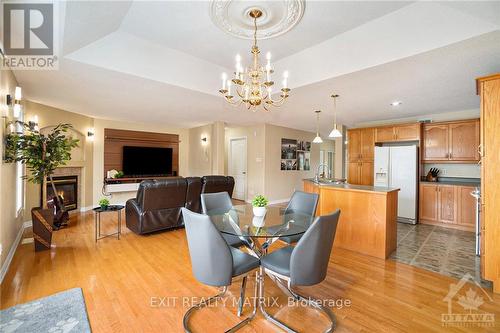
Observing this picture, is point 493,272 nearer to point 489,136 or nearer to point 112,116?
point 489,136

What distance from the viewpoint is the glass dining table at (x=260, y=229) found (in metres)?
1.83

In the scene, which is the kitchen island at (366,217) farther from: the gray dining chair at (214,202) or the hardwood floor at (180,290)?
the gray dining chair at (214,202)

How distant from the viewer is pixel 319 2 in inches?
86.7

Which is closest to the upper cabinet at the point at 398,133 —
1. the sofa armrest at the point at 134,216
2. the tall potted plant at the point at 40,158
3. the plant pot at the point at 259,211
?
the plant pot at the point at 259,211

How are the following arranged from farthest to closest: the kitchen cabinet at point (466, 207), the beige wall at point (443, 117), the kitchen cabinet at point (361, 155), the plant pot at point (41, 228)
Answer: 1. the kitchen cabinet at point (361, 155)
2. the beige wall at point (443, 117)
3. the kitchen cabinet at point (466, 207)
4. the plant pot at point (41, 228)

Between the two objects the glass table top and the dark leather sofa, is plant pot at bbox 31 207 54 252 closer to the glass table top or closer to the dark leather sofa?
the dark leather sofa

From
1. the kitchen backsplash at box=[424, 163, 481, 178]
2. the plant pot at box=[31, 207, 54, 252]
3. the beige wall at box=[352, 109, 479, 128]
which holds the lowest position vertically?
the plant pot at box=[31, 207, 54, 252]

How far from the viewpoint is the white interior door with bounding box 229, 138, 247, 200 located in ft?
24.4

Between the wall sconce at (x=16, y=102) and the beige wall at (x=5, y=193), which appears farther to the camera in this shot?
the wall sconce at (x=16, y=102)

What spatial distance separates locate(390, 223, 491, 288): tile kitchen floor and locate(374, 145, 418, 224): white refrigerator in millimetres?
494

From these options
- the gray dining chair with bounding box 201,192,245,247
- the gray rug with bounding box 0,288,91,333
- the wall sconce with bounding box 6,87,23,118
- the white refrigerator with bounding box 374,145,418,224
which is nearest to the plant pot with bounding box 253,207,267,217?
the gray dining chair with bounding box 201,192,245,247

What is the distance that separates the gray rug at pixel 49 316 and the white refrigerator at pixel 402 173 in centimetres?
543

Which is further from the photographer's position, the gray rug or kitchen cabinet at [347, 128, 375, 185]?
kitchen cabinet at [347, 128, 375, 185]

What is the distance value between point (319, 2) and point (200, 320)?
10.1ft
